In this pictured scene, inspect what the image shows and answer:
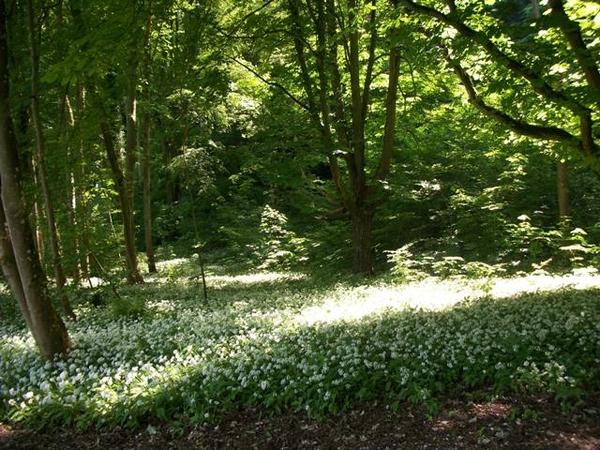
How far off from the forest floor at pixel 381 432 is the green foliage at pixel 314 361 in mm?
167

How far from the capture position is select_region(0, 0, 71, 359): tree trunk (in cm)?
725

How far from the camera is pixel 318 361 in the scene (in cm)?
635

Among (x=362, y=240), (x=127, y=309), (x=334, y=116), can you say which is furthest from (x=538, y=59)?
(x=127, y=309)

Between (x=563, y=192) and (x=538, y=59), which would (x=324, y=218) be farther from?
(x=538, y=59)

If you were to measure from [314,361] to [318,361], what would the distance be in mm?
53

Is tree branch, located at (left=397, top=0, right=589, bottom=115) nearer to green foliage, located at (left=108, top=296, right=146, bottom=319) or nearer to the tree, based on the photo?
the tree

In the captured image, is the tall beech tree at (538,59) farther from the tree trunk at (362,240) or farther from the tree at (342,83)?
the tree trunk at (362,240)

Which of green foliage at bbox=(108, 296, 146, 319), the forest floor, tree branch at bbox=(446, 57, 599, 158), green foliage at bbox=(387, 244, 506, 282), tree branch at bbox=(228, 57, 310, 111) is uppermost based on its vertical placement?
tree branch at bbox=(228, 57, 310, 111)

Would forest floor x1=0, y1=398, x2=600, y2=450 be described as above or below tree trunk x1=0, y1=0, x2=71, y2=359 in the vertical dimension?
below

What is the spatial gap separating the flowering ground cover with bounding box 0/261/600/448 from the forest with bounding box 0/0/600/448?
4 cm

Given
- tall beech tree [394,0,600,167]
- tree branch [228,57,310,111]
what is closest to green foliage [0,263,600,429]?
tall beech tree [394,0,600,167]

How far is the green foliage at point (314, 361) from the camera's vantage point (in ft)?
18.7

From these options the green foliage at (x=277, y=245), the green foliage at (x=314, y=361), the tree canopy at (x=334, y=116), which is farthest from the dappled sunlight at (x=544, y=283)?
the green foliage at (x=277, y=245)

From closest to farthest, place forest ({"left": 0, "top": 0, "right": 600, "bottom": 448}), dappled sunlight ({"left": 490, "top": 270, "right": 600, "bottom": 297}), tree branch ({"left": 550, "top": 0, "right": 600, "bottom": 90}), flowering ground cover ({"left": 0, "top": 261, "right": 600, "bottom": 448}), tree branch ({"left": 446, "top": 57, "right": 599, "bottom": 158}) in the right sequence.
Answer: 1. flowering ground cover ({"left": 0, "top": 261, "right": 600, "bottom": 448})
2. forest ({"left": 0, "top": 0, "right": 600, "bottom": 448})
3. tree branch ({"left": 550, "top": 0, "right": 600, "bottom": 90})
4. tree branch ({"left": 446, "top": 57, "right": 599, "bottom": 158})
5. dappled sunlight ({"left": 490, "top": 270, "right": 600, "bottom": 297})
